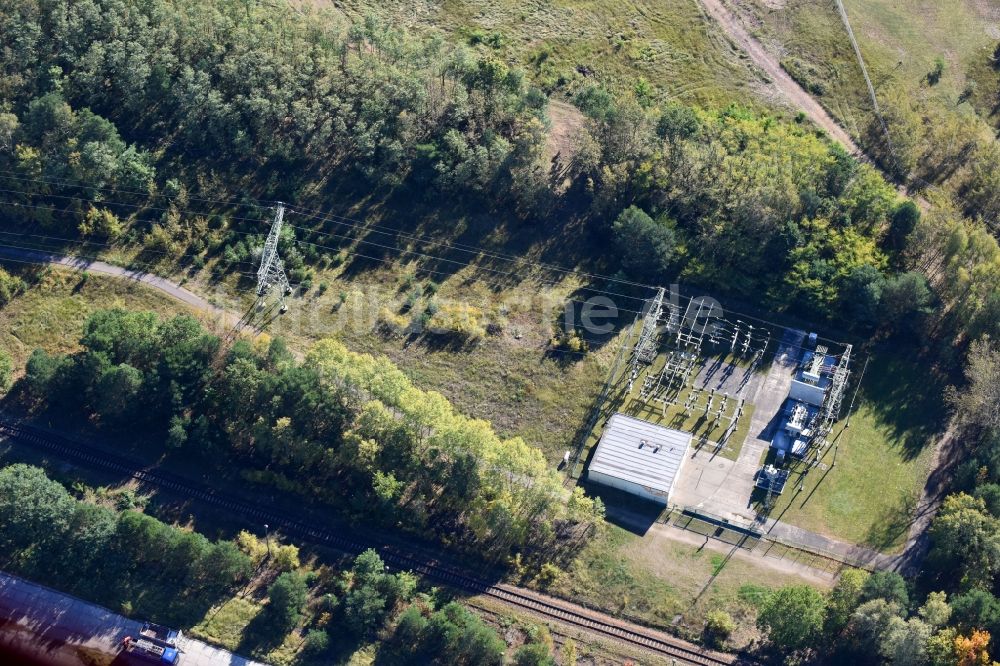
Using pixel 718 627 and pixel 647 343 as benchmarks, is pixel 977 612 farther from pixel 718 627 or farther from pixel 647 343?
pixel 647 343

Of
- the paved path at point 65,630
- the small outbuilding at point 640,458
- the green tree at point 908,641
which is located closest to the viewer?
the green tree at point 908,641

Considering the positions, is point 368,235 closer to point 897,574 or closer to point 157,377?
point 157,377

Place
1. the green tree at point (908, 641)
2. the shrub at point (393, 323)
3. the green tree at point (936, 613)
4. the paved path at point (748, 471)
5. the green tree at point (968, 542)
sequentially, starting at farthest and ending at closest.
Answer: the shrub at point (393, 323) < the paved path at point (748, 471) < the green tree at point (968, 542) < the green tree at point (936, 613) < the green tree at point (908, 641)

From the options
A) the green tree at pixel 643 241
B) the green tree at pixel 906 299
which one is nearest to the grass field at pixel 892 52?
the green tree at pixel 906 299

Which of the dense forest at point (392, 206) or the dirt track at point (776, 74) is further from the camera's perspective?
the dirt track at point (776, 74)

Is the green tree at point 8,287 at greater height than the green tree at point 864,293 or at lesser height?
lesser

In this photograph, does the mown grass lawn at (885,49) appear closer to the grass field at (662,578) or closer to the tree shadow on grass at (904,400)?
the tree shadow on grass at (904,400)

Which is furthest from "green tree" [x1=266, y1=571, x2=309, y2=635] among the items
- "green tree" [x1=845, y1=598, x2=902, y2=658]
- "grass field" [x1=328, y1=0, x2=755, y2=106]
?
"grass field" [x1=328, y1=0, x2=755, y2=106]

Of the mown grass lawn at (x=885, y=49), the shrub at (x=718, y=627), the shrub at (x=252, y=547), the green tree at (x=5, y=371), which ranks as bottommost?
the shrub at (x=252, y=547)
